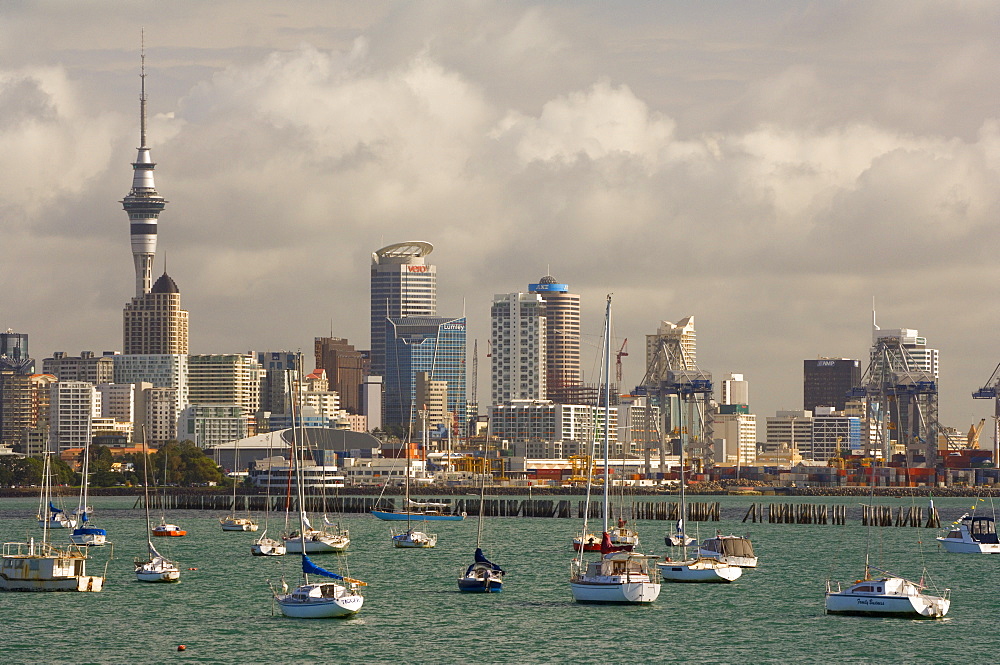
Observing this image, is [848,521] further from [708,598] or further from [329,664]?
[329,664]

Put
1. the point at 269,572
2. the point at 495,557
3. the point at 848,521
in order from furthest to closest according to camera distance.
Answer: the point at 848,521 → the point at 495,557 → the point at 269,572

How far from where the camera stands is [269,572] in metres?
108

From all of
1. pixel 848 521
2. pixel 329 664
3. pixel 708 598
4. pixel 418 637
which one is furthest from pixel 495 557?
pixel 848 521

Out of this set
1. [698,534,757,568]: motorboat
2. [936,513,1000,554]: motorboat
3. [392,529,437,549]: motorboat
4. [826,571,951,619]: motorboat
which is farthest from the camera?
[392,529,437,549]: motorboat

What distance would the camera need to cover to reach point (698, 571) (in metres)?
95.1

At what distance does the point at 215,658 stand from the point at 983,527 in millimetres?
80035

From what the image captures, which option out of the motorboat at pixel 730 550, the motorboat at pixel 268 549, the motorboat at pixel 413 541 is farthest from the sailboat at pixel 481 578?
the motorboat at pixel 413 541

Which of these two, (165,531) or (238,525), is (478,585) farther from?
(238,525)

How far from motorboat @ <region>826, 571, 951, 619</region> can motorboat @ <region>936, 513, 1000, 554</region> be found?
5066 centimetres

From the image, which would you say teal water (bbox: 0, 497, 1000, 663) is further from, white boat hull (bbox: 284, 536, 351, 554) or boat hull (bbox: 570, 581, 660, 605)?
white boat hull (bbox: 284, 536, 351, 554)

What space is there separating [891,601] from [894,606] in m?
0.27

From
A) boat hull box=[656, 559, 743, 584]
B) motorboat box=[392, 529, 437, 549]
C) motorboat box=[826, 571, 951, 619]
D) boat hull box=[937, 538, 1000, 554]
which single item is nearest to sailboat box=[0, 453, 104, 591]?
boat hull box=[656, 559, 743, 584]

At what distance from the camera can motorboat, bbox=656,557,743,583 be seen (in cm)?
9406

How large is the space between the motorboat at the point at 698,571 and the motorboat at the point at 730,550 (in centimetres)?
633
